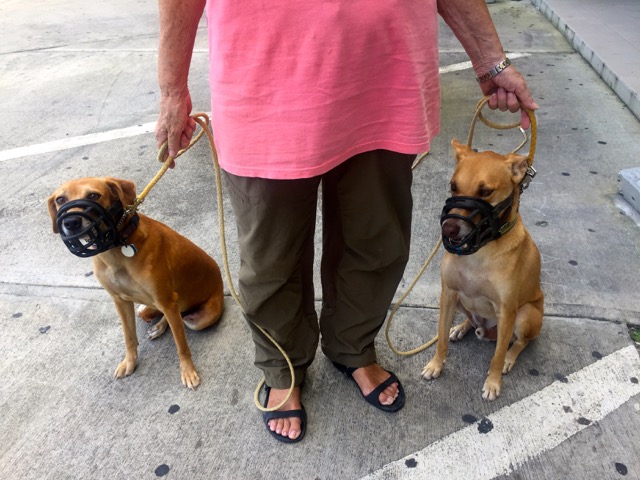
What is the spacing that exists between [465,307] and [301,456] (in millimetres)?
929

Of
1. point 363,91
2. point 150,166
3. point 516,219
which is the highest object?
point 363,91

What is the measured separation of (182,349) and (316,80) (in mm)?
1407

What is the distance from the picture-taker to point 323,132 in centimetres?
162

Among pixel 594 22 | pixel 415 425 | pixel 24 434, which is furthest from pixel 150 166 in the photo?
pixel 594 22

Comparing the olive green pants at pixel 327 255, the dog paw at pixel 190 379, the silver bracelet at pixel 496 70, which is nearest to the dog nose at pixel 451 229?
the olive green pants at pixel 327 255

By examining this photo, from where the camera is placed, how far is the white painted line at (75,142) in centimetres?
471

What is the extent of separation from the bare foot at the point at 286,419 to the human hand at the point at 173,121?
106 centimetres

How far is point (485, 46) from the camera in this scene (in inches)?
76.2

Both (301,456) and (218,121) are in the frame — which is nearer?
(218,121)

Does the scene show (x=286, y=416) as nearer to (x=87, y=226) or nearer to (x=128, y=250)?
(x=128, y=250)

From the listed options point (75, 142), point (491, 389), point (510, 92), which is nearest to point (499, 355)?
point (491, 389)

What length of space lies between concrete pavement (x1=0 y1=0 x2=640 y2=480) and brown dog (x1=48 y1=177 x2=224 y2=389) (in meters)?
0.12

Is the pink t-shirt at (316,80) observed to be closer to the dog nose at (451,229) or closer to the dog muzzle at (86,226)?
the dog nose at (451,229)

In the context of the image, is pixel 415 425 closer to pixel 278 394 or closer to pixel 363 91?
pixel 278 394
